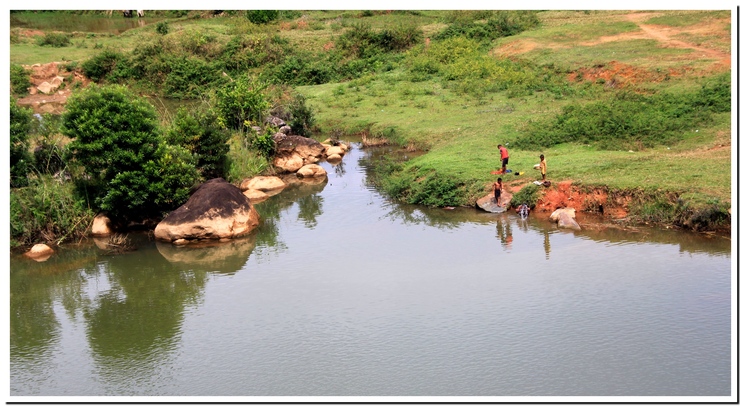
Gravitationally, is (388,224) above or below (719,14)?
below

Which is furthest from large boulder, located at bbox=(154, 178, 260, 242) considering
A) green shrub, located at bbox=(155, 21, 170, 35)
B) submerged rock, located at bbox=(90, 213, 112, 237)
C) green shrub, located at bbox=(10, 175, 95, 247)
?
green shrub, located at bbox=(155, 21, 170, 35)

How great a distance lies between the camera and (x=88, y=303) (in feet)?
52.1

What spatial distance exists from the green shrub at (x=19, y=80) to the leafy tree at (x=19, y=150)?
764 inches

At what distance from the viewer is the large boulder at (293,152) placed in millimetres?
25703

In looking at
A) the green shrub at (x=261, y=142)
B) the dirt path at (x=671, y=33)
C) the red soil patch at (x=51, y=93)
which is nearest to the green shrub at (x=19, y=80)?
the red soil patch at (x=51, y=93)

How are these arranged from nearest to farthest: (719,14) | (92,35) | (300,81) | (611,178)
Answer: (611,178) < (719,14) < (300,81) < (92,35)

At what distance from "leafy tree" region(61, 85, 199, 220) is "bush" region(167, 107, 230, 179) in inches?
65.3

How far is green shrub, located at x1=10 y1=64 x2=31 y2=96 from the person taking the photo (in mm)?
37688

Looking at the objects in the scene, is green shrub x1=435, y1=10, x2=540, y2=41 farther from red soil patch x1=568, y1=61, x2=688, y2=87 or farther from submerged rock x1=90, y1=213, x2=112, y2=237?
submerged rock x1=90, y1=213, x2=112, y2=237

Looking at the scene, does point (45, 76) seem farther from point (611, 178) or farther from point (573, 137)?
point (611, 178)

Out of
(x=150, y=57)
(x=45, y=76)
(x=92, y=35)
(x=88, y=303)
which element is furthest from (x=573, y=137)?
(x=92, y=35)

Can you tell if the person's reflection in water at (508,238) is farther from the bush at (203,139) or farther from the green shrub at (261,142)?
the green shrub at (261,142)

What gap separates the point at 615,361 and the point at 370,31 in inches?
1221

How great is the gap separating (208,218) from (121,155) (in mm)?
2505
